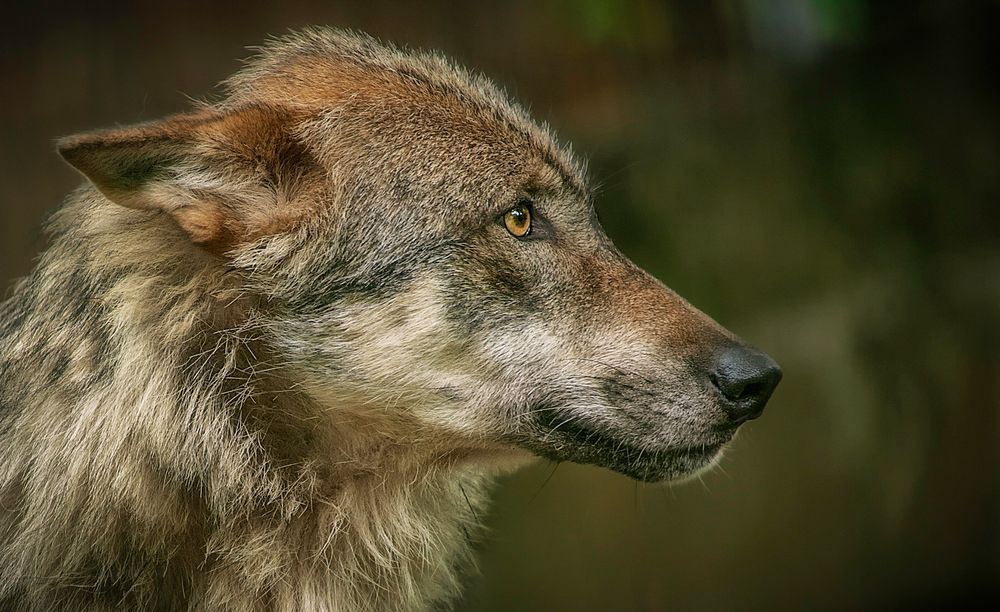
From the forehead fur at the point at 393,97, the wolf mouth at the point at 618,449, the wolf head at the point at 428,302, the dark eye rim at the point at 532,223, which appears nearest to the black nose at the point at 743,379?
the wolf head at the point at 428,302

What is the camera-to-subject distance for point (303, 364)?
2971 mm

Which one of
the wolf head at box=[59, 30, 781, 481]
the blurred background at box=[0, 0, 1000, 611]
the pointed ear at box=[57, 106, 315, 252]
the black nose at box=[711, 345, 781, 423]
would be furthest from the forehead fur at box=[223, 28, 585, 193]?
the blurred background at box=[0, 0, 1000, 611]

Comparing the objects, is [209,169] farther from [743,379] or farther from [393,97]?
[743,379]

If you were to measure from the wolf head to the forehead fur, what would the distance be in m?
0.02

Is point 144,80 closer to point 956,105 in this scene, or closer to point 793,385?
point 793,385

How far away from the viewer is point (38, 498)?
2.86m

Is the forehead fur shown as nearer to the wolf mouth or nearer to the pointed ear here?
the pointed ear

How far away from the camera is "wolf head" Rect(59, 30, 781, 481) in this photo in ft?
9.64

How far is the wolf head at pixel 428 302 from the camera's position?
2.94 metres

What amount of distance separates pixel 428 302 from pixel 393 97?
771 millimetres

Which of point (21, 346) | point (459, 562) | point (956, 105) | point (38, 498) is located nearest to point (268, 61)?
point (21, 346)

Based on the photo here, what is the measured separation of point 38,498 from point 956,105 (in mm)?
5552

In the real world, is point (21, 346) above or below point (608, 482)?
above

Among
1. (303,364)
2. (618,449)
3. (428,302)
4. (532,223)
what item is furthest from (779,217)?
(303,364)
